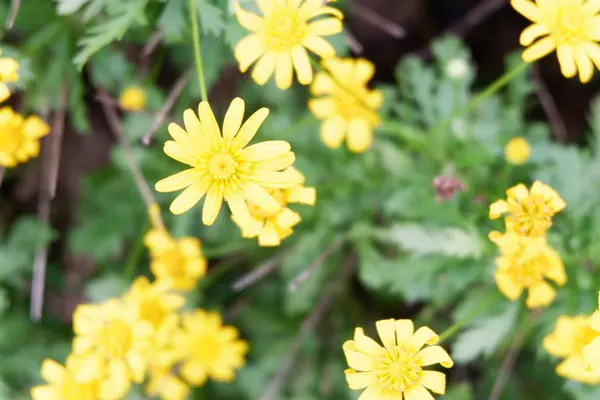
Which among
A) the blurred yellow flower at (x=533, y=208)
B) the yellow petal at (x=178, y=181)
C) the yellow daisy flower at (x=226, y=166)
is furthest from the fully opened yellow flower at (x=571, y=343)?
the yellow petal at (x=178, y=181)

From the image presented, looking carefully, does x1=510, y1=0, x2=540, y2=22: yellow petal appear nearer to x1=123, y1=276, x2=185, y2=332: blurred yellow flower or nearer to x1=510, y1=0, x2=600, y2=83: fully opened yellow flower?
x1=510, y1=0, x2=600, y2=83: fully opened yellow flower

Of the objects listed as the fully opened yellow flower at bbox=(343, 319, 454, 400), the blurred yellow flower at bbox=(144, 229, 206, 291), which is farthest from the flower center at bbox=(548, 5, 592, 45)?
the blurred yellow flower at bbox=(144, 229, 206, 291)

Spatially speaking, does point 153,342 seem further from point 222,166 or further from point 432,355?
point 432,355

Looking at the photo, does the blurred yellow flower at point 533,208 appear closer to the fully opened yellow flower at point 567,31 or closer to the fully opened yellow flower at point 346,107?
the fully opened yellow flower at point 567,31

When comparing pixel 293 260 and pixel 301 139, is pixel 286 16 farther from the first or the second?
pixel 293 260

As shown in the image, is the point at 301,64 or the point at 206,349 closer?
the point at 301,64

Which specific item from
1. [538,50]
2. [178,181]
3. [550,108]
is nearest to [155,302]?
[178,181]
